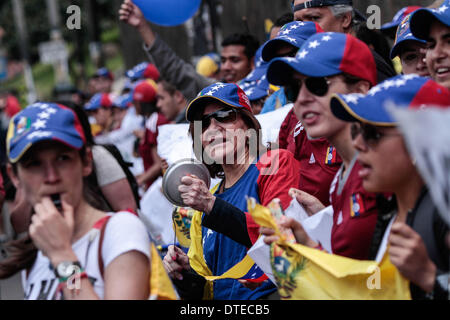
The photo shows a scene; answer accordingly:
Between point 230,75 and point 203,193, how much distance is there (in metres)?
3.59

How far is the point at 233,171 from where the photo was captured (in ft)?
12.1

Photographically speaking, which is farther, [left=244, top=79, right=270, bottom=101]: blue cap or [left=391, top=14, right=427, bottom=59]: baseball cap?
[left=244, top=79, right=270, bottom=101]: blue cap

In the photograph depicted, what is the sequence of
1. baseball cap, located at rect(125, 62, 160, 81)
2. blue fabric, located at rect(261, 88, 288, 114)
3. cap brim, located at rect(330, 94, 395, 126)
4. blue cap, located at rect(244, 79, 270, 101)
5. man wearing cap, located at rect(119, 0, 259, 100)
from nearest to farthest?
cap brim, located at rect(330, 94, 395, 126) < blue fabric, located at rect(261, 88, 288, 114) < blue cap, located at rect(244, 79, 270, 101) < man wearing cap, located at rect(119, 0, 259, 100) < baseball cap, located at rect(125, 62, 160, 81)

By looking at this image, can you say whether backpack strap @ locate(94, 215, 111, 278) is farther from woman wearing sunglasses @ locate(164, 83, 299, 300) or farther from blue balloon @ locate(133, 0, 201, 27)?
blue balloon @ locate(133, 0, 201, 27)

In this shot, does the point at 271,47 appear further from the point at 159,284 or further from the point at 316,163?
the point at 159,284

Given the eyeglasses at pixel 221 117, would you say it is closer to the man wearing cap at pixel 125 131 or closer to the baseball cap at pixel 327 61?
the baseball cap at pixel 327 61

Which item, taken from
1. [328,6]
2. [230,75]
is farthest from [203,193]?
[230,75]

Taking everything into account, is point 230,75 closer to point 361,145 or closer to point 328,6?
point 328,6

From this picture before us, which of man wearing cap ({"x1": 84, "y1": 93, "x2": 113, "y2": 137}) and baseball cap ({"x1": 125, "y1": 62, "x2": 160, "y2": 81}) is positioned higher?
baseball cap ({"x1": 125, "y1": 62, "x2": 160, "y2": 81})

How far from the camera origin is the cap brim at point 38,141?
98.7 inches

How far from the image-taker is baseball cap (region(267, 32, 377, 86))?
111 inches

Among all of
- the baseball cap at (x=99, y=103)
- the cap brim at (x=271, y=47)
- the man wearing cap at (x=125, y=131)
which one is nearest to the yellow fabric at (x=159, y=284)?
the cap brim at (x=271, y=47)

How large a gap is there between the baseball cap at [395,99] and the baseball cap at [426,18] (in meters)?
1.08

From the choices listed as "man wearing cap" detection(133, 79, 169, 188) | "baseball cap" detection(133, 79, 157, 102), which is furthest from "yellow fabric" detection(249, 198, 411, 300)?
"baseball cap" detection(133, 79, 157, 102)
